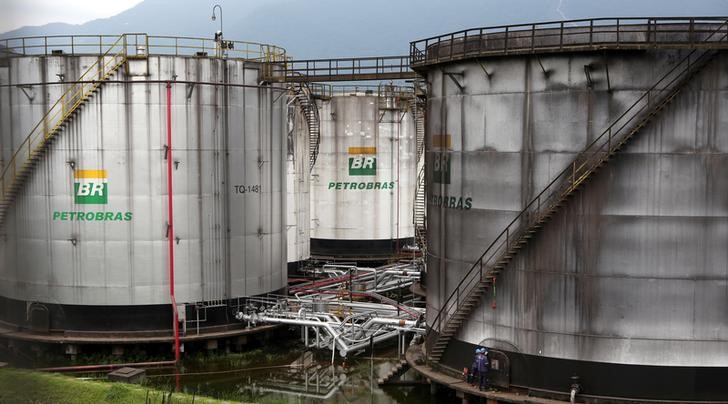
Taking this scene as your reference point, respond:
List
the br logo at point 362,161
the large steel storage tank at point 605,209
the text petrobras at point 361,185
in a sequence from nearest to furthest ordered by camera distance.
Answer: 1. the large steel storage tank at point 605,209
2. the br logo at point 362,161
3. the text petrobras at point 361,185

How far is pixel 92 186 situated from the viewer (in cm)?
2709

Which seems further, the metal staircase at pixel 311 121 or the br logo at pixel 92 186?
the metal staircase at pixel 311 121

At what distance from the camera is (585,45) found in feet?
62.5

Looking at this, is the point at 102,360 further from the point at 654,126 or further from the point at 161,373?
the point at 654,126

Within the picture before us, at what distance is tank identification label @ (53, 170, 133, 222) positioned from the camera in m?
27.1

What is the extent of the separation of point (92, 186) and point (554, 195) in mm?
15595

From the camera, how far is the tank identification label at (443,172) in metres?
21.6

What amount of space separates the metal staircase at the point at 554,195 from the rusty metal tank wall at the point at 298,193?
19.3 meters

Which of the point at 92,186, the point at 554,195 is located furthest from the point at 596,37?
the point at 92,186

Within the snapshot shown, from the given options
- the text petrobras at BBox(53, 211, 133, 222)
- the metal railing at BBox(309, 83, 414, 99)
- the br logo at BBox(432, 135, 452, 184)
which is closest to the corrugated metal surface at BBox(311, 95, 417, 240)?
the metal railing at BBox(309, 83, 414, 99)

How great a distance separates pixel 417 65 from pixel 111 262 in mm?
12310

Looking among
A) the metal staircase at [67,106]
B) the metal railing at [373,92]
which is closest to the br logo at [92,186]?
the metal staircase at [67,106]

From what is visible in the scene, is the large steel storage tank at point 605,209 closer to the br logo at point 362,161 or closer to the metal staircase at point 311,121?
the metal staircase at point 311,121

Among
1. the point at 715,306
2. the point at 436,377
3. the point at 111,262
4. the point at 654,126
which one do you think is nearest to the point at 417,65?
the point at 654,126
